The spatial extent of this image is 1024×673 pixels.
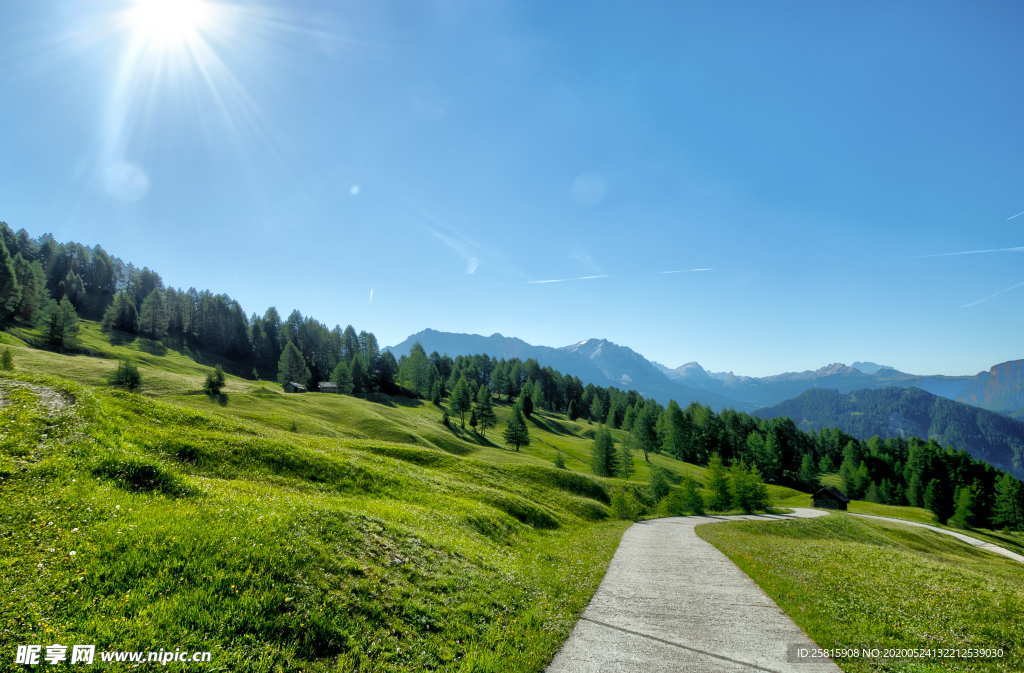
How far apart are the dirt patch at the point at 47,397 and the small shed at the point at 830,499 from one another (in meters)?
119

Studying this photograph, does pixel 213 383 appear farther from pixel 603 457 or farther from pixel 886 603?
pixel 886 603

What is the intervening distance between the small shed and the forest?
63.1 ft

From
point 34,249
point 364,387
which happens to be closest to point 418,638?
point 364,387

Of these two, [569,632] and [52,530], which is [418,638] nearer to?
[569,632]

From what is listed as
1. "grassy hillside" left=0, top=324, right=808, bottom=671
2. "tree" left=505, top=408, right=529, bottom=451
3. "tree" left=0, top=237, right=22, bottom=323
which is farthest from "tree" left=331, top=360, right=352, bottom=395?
"grassy hillside" left=0, top=324, right=808, bottom=671

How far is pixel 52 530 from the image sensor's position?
1016 cm

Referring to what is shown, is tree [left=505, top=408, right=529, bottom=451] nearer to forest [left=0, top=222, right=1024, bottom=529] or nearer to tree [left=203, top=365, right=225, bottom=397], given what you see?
forest [left=0, top=222, right=1024, bottom=529]

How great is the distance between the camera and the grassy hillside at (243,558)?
8562mm

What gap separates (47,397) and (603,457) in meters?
83.7

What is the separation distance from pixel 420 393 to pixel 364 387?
64.5 ft

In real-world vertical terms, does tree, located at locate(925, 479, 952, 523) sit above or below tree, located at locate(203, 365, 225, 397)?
below

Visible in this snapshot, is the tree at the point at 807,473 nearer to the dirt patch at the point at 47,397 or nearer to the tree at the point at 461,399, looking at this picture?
the tree at the point at 461,399

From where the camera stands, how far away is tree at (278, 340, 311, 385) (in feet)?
402

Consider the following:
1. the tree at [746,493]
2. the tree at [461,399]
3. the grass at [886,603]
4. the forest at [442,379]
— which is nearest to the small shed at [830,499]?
the forest at [442,379]
